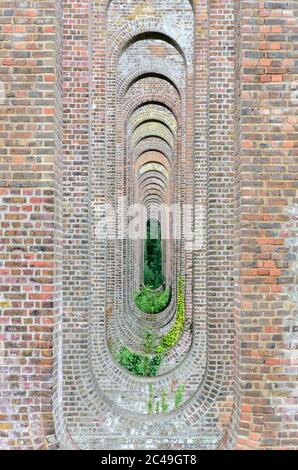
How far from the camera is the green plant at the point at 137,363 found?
12.3 m

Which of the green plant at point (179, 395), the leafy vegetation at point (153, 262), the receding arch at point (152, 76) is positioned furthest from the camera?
the leafy vegetation at point (153, 262)

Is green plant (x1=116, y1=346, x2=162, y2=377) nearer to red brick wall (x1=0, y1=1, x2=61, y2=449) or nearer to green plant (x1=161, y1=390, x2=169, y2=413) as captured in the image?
green plant (x1=161, y1=390, x2=169, y2=413)

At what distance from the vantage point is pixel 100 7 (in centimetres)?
871

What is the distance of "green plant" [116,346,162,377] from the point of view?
12344 mm

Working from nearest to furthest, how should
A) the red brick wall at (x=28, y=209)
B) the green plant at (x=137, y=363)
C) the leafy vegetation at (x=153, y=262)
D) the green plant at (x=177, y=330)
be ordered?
1. the red brick wall at (x=28, y=209)
2. the green plant at (x=137, y=363)
3. the green plant at (x=177, y=330)
4. the leafy vegetation at (x=153, y=262)

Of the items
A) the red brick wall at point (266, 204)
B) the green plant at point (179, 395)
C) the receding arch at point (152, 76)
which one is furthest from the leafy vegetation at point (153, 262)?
the red brick wall at point (266, 204)

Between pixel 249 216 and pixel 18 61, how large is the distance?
207 centimetres

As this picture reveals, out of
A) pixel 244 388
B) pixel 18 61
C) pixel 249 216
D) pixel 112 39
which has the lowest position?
pixel 244 388

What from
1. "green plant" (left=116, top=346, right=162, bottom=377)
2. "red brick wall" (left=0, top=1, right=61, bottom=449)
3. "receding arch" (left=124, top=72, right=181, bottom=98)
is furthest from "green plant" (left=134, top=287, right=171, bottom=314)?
"red brick wall" (left=0, top=1, right=61, bottom=449)

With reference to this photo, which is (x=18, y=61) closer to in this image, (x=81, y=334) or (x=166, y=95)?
(x=81, y=334)

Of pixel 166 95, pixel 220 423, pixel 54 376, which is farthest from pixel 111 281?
pixel 54 376

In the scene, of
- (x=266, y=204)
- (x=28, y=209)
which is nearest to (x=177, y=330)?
(x=266, y=204)

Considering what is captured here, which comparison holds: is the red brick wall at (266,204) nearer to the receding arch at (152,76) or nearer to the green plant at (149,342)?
the green plant at (149,342)

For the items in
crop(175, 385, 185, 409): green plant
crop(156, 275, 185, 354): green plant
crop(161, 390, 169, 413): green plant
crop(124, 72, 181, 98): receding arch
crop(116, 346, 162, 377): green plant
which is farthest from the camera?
crop(124, 72, 181, 98): receding arch
